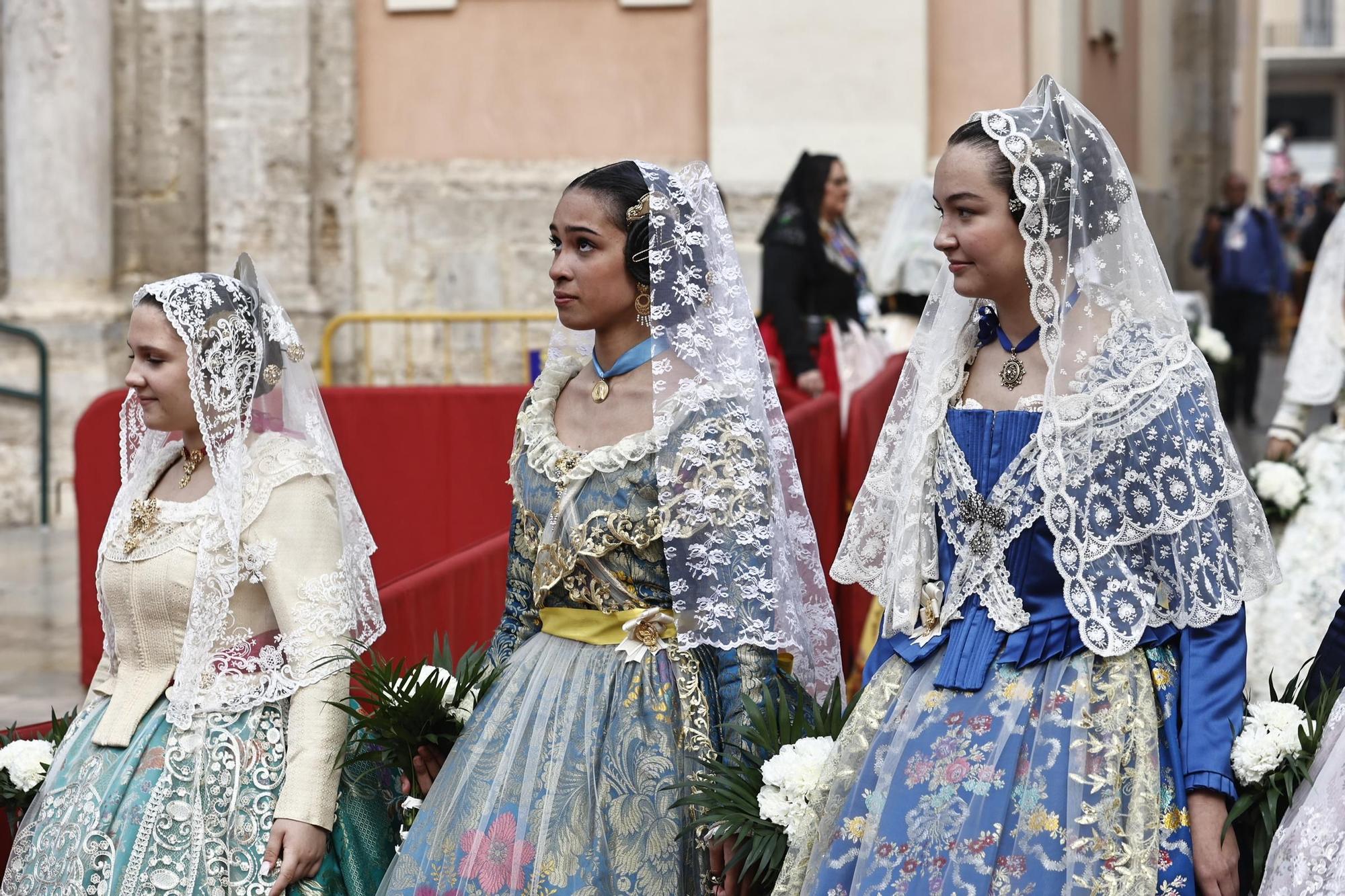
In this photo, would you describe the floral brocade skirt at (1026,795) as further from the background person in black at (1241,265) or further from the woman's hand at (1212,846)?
the background person in black at (1241,265)

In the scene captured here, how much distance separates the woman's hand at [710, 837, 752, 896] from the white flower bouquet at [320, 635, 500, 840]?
0.54 m

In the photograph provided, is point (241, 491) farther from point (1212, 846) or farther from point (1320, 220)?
point (1320, 220)

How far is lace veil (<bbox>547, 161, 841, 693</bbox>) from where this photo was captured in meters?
3.17

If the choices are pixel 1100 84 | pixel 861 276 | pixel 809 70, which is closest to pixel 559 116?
pixel 809 70

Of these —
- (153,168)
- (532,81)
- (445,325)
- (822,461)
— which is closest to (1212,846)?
(822,461)

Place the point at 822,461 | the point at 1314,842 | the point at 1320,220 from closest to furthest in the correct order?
1. the point at 1314,842
2. the point at 822,461
3. the point at 1320,220

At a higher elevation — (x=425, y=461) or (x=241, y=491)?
(x=241, y=491)

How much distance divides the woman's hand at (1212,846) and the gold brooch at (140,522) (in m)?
2.01

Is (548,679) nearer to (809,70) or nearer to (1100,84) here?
(809,70)

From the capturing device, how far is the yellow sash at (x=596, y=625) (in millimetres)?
3234

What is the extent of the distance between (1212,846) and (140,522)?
2.08 m

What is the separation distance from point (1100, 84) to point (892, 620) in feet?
39.8

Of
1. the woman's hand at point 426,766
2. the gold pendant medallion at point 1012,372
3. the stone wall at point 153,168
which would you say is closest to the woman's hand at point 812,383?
the stone wall at point 153,168

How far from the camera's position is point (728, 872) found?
3.08 metres
